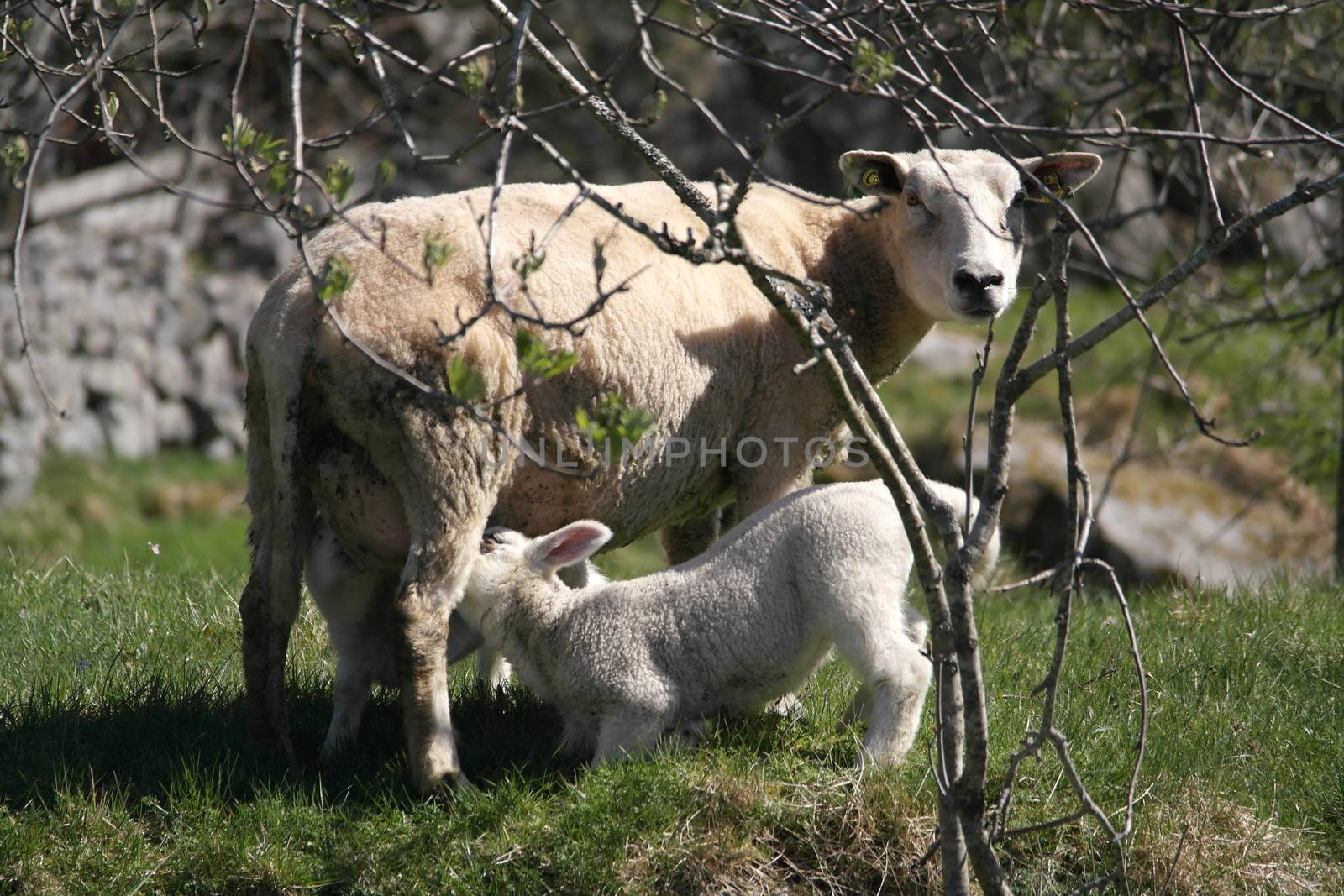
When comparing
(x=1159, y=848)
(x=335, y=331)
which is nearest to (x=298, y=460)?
(x=335, y=331)

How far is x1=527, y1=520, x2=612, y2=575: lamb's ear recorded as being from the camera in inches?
157

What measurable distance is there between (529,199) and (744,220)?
2.83ft

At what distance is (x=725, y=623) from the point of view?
3867mm

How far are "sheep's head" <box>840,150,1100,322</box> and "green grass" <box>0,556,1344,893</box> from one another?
4.39 ft

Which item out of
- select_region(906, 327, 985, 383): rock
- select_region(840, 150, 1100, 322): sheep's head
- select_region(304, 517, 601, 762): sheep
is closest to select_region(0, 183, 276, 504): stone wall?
select_region(906, 327, 985, 383): rock

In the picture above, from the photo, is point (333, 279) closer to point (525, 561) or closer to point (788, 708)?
point (525, 561)

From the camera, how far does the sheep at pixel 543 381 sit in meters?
3.81

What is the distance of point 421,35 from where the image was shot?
49.3 feet

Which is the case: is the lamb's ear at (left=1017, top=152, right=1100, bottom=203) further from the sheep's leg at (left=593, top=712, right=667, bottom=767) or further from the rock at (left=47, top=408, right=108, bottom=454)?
the rock at (left=47, top=408, right=108, bottom=454)

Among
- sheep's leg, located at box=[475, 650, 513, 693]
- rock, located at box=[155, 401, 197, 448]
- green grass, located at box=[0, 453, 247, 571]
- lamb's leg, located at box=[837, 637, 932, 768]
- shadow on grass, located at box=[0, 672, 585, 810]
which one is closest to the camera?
lamb's leg, located at box=[837, 637, 932, 768]

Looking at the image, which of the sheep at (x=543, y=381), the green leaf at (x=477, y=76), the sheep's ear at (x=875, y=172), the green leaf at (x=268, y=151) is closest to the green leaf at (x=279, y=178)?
the green leaf at (x=268, y=151)

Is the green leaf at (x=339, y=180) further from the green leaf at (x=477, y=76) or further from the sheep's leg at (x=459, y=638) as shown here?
the sheep's leg at (x=459, y=638)

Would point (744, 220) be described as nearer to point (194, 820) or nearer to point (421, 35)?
point (194, 820)

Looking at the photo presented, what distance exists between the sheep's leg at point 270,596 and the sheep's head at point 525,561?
0.52 meters
